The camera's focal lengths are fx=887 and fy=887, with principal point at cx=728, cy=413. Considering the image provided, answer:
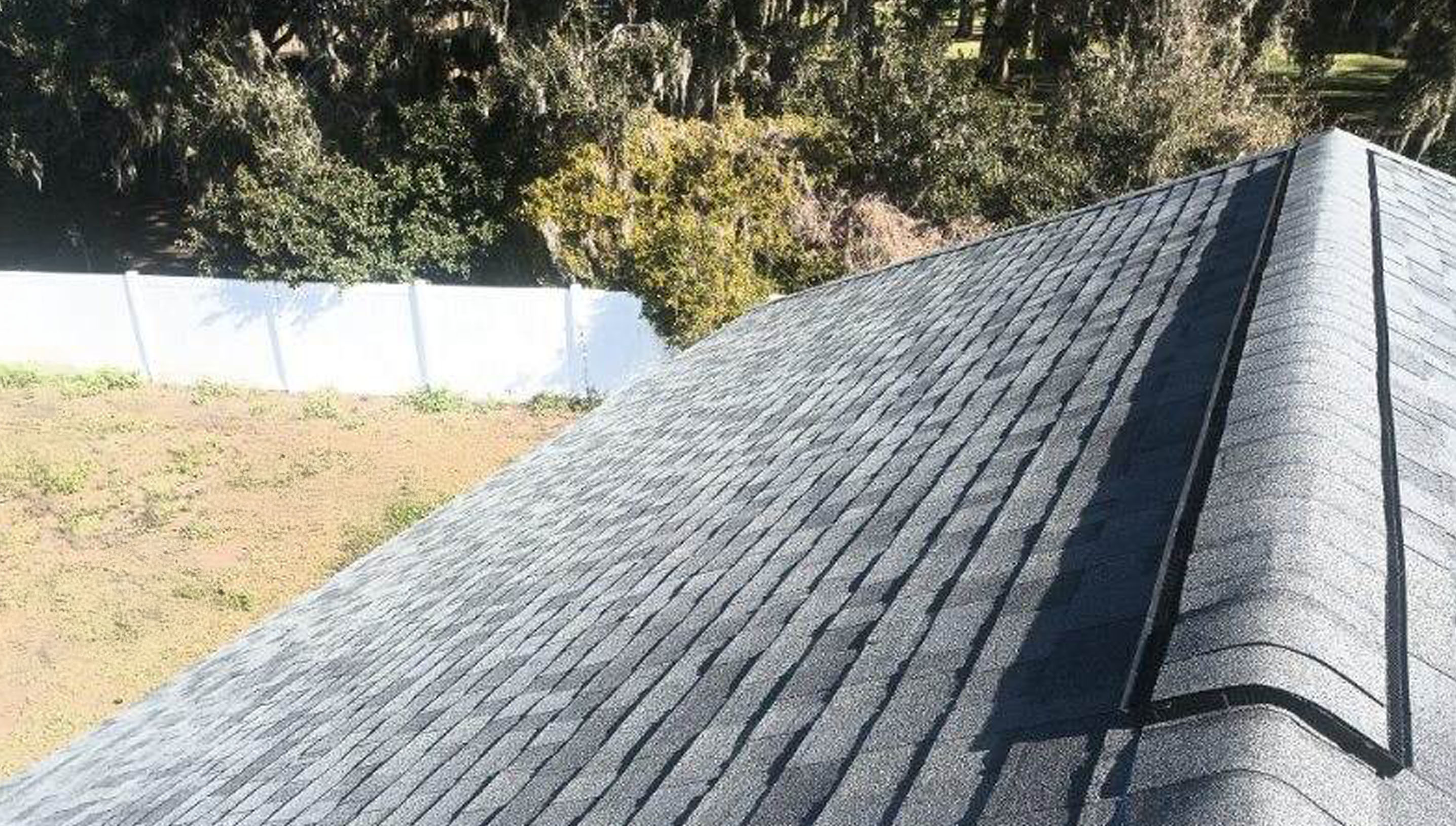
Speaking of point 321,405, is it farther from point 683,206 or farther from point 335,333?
point 683,206

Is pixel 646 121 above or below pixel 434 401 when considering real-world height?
above

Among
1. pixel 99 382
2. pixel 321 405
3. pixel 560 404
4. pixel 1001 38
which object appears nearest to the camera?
pixel 560 404

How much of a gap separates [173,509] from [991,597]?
1674 centimetres

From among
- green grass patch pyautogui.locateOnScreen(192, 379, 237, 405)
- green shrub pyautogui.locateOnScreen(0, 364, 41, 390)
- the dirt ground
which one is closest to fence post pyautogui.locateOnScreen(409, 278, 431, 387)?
the dirt ground

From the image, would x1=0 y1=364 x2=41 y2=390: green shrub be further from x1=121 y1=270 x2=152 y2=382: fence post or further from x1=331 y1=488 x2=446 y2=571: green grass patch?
x1=331 y1=488 x2=446 y2=571: green grass patch

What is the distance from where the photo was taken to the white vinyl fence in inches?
752

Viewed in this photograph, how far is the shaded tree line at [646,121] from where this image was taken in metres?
18.0

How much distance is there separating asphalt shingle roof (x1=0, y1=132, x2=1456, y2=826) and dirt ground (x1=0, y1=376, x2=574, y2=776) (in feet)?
19.6

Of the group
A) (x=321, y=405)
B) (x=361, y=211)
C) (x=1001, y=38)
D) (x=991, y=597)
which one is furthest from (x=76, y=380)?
(x=1001, y=38)

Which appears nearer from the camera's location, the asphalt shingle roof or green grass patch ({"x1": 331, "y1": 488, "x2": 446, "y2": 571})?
the asphalt shingle roof

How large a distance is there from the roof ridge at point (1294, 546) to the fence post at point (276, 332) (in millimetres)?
20321

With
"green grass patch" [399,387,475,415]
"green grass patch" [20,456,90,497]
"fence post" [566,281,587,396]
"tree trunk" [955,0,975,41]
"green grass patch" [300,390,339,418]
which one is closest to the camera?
"green grass patch" [20,456,90,497]

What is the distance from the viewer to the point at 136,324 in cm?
2052

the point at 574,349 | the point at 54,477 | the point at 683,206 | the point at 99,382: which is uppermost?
the point at 683,206
